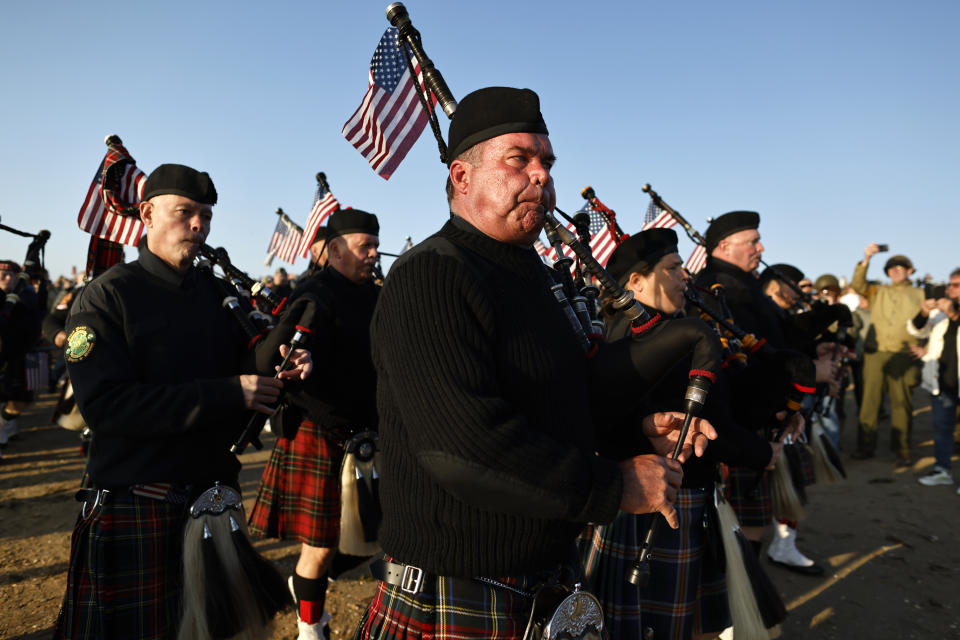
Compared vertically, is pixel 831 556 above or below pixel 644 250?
below

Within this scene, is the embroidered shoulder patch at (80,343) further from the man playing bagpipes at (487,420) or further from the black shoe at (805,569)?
the black shoe at (805,569)

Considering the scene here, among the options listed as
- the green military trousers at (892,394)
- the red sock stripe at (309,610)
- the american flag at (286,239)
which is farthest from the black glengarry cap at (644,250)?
the green military trousers at (892,394)

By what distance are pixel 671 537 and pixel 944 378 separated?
21.2ft

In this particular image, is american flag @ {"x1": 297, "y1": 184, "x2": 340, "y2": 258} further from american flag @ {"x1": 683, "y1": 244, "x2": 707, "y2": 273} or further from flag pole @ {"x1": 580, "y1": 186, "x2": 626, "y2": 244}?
american flag @ {"x1": 683, "y1": 244, "x2": 707, "y2": 273}

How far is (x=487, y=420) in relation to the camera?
4.02 ft

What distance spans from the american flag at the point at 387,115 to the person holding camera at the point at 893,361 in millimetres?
6843

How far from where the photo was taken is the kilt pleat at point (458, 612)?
144cm

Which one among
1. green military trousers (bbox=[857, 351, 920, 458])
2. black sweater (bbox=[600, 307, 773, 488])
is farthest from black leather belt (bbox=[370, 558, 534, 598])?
green military trousers (bbox=[857, 351, 920, 458])

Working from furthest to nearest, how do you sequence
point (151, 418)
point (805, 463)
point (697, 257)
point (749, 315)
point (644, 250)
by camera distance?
point (697, 257) → point (805, 463) → point (749, 315) → point (644, 250) → point (151, 418)

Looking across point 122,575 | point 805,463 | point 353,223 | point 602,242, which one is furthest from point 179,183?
point 805,463

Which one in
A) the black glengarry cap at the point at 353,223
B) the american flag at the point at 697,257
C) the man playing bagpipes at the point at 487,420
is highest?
the american flag at the point at 697,257

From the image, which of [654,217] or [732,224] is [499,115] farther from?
[654,217]

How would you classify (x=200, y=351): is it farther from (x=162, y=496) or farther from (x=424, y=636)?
(x=424, y=636)

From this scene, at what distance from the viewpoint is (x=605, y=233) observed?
5051mm
